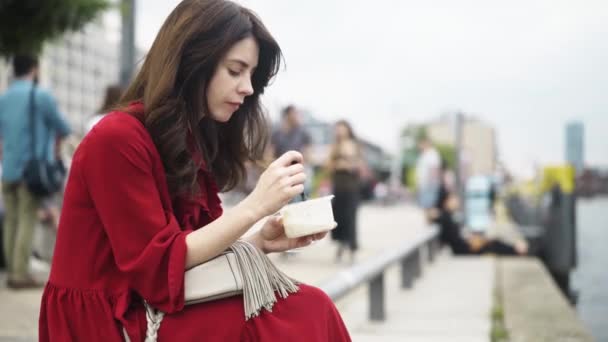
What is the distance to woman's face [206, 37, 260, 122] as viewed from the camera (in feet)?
7.22

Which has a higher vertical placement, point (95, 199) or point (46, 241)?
point (95, 199)

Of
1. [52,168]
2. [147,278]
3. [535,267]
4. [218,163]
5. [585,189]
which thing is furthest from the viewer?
[585,189]

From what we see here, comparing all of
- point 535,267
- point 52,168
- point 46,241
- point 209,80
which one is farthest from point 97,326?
point 535,267

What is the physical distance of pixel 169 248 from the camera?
6.39 feet

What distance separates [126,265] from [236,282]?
0.27 m

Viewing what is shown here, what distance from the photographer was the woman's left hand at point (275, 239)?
8.00 ft

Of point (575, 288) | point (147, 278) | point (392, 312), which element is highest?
point (147, 278)

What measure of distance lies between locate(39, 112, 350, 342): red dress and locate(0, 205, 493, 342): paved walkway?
6.47ft

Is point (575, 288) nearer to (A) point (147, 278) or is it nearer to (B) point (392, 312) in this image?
(B) point (392, 312)

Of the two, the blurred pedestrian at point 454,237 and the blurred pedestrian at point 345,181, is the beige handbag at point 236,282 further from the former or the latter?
the blurred pedestrian at point 454,237

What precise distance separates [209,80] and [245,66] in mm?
109

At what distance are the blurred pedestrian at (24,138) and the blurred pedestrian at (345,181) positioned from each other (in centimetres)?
371

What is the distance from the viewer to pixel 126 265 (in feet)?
6.34

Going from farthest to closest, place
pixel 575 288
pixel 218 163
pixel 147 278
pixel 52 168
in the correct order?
pixel 575 288
pixel 52 168
pixel 218 163
pixel 147 278
